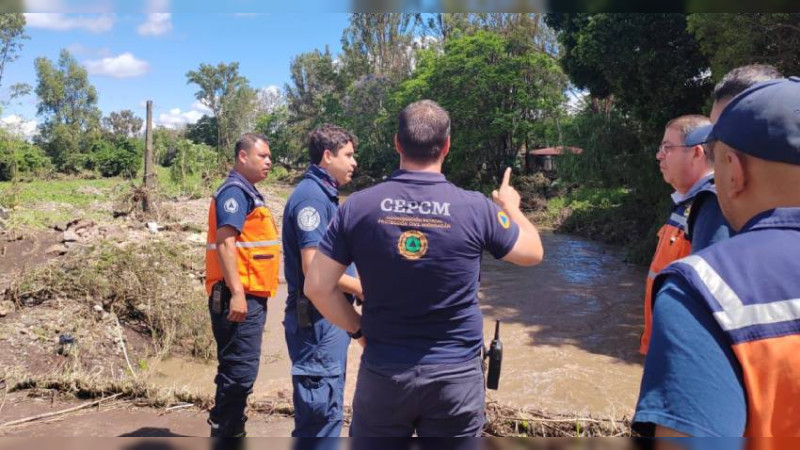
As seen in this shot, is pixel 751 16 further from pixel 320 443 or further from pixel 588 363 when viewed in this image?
pixel 320 443

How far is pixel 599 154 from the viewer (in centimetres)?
1509

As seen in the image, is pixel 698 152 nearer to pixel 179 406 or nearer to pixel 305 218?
pixel 305 218

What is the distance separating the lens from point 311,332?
3.08 meters

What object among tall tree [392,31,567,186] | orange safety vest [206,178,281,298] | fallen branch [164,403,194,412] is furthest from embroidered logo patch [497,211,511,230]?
tall tree [392,31,567,186]

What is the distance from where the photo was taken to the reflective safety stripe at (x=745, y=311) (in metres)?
0.87

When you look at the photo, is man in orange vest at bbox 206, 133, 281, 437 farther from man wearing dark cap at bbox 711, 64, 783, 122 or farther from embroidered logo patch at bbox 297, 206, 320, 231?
man wearing dark cap at bbox 711, 64, 783, 122

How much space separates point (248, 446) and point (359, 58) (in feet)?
Answer: 147

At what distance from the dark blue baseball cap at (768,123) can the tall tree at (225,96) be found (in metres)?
50.8

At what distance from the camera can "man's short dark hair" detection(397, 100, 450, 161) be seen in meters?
2.28

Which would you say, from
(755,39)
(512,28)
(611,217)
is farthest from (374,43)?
(755,39)

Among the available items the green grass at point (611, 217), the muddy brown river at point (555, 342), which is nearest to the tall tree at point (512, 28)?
the green grass at point (611, 217)

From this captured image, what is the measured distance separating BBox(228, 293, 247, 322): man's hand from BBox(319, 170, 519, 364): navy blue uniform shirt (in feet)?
4.68

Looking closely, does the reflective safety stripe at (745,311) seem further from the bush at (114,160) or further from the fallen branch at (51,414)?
the bush at (114,160)

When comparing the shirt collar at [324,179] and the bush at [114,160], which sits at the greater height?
the bush at [114,160]
